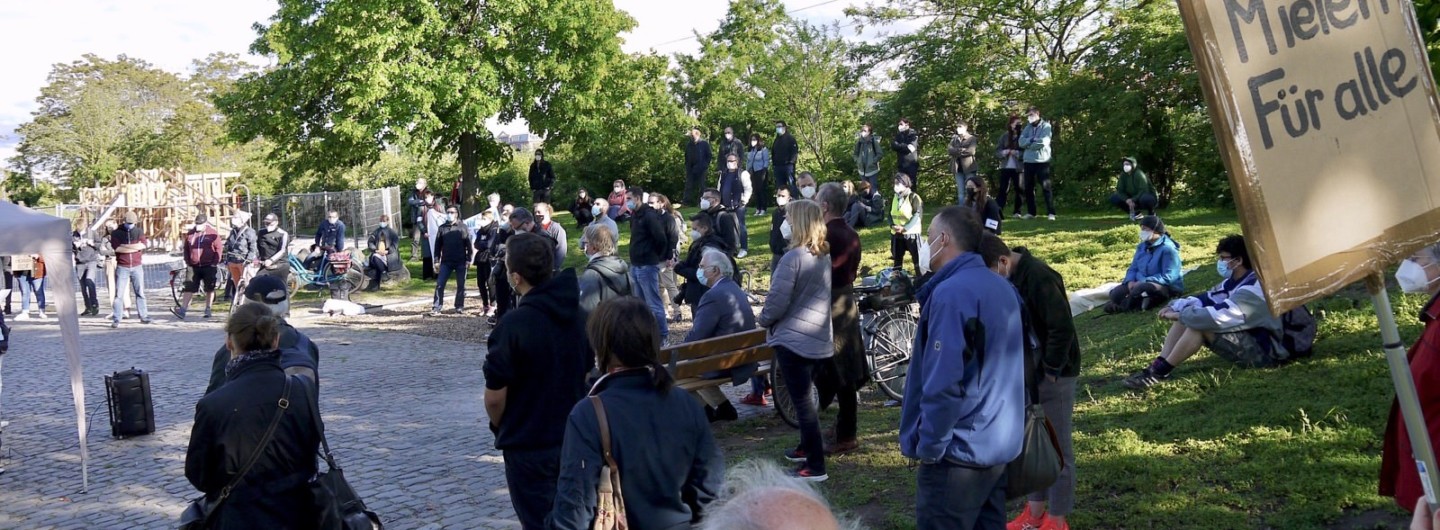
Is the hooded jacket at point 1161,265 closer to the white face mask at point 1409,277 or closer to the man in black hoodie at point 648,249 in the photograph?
the white face mask at point 1409,277

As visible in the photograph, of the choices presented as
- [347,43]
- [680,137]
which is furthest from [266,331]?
[680,137]

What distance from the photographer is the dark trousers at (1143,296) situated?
1145 cm

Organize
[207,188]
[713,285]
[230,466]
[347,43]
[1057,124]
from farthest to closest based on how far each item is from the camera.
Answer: [207,188]
[347,43]
[1057,124]
[713,285]
[230,466]

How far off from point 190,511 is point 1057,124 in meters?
20.8

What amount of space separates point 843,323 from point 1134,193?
11.7 meters

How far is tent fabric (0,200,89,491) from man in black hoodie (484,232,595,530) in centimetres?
514

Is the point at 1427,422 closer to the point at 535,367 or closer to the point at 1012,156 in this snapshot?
the point at 535,367

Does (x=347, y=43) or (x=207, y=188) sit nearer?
(x=347, y=43)

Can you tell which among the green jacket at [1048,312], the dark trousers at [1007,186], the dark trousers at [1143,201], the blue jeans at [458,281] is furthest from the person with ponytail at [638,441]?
the dark trousers at [1007,186]

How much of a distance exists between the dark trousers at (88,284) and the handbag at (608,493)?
64.2ft

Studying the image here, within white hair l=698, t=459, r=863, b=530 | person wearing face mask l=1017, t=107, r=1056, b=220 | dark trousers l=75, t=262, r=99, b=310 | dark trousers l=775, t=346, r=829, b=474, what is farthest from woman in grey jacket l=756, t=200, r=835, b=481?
dark trousers l=75, t=262, r=99, b=310

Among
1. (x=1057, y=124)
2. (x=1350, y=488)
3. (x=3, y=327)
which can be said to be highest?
(x=1057, y=124)

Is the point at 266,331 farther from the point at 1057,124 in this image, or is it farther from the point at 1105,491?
the point at 1057,124

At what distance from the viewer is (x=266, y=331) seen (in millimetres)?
4543
